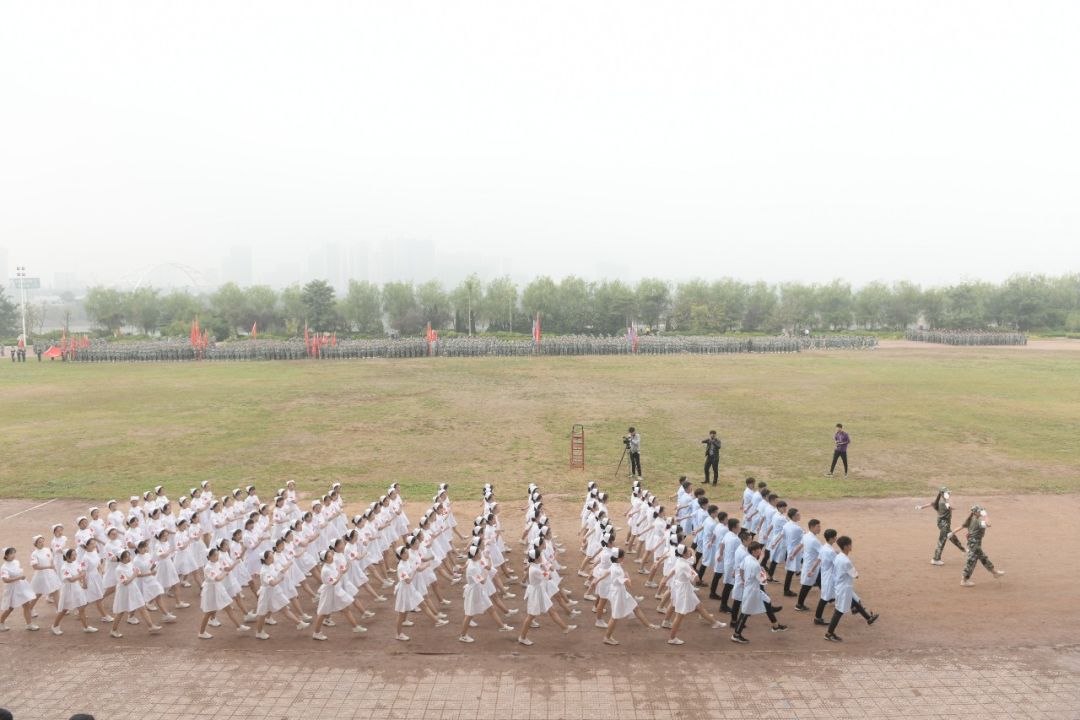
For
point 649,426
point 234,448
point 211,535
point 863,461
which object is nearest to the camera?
point 211,535

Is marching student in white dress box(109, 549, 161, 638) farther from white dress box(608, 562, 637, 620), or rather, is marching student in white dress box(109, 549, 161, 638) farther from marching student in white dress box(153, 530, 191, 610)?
white dress box(608, 562, 637, 620)

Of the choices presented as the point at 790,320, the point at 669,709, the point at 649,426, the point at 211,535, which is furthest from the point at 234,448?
the point at 790,320

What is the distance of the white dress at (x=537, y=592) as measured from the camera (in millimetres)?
9289

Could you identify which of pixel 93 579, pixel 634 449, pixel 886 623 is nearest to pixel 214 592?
pixel 93 579

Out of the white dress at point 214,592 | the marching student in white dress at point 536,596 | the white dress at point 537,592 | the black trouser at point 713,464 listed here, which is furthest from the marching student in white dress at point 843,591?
the white dress at point 214,592

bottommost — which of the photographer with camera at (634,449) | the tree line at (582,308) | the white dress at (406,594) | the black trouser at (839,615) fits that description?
the black trouser at (839,615)

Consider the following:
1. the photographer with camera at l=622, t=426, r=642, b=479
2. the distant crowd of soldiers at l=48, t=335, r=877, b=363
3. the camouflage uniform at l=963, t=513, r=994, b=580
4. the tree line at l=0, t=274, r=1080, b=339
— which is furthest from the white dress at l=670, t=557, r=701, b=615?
the tree line at l=0, t=274, r=1080, b=339

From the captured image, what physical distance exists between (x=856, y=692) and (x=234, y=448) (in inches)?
748

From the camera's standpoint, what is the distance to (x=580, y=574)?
11.4 metres

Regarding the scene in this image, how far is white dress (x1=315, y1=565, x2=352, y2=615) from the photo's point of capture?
949cm

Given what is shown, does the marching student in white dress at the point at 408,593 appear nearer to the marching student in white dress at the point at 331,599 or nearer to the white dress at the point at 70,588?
the marching student in white dress at the point at 331,599

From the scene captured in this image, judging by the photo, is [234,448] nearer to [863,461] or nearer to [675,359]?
[863,461]

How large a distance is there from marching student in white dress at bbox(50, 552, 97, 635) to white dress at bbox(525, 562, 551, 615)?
6.12m

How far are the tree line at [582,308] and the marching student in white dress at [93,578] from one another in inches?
2917
